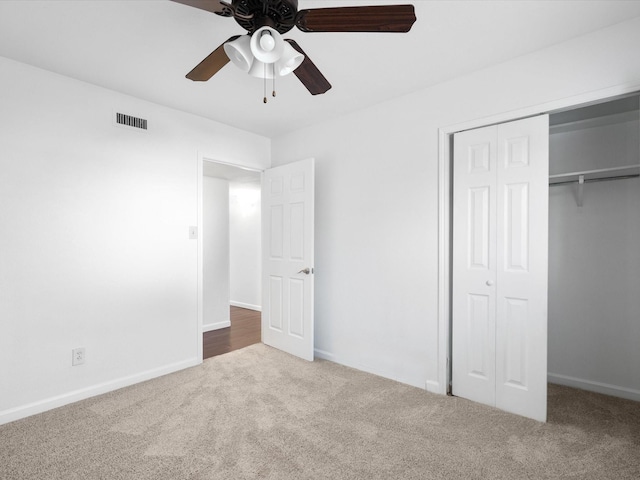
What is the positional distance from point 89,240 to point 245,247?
3.82 m

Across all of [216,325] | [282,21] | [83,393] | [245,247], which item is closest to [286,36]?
[282,21]

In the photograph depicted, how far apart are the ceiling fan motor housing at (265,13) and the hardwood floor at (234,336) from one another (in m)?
3.26

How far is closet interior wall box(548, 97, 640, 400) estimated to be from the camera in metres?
2.76

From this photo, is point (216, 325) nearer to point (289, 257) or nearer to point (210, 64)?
point (289, 257)

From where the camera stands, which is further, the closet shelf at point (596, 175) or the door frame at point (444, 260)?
the door frame at point (444, 260)

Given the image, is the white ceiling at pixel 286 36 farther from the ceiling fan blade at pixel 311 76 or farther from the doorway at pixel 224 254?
the doorway at pixel 224 254

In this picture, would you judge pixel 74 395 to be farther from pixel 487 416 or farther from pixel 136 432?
pixel 487 416

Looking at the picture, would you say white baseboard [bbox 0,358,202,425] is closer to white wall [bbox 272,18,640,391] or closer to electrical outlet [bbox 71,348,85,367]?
electrical outlet [bbox 71,348,85,367]

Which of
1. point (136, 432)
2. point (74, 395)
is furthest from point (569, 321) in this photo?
point (74, 395)

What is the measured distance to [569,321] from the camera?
120 inches

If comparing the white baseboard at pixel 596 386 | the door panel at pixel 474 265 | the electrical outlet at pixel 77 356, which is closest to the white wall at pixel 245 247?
the electrical outlet at pixel 77 356

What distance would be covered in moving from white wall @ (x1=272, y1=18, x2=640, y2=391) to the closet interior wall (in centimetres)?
65

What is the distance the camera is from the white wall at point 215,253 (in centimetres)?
498

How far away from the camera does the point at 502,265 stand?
2520 mm
